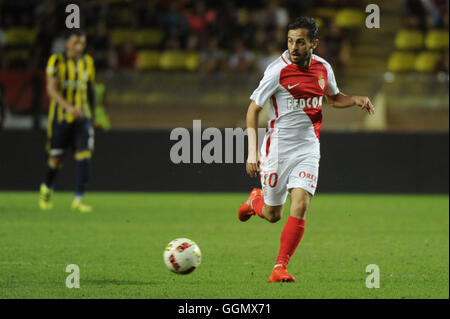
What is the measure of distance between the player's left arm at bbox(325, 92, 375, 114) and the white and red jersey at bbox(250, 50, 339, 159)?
21cm

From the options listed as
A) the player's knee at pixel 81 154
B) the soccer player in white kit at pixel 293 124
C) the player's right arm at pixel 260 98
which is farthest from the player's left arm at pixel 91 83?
the player's right arm at pixel 260 98

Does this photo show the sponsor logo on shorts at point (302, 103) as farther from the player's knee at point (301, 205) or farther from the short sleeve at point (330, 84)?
the player's knee at point (301, 205)

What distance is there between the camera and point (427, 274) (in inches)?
257

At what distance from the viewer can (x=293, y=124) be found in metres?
6.23

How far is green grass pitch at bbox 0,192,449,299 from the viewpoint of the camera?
19.1ft

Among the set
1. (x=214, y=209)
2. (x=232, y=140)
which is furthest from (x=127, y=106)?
(x=214, y=209)

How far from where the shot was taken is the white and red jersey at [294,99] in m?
6.11

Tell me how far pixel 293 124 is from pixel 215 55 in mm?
9597

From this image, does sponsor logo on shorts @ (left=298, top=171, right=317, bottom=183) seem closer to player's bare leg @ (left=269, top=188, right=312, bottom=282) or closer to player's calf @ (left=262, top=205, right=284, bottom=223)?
player's bare leg @ (left=269, top=188, right=312, bottom=282)

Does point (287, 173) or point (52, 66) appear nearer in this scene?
point (287, 173)

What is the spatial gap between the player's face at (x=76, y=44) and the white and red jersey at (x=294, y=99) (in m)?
4.52

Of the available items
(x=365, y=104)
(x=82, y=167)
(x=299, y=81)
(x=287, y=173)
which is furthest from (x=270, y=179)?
(x=82, y=167)

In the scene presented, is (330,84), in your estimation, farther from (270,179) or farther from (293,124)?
(270,179)

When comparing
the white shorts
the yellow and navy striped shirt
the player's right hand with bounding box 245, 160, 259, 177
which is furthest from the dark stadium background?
the player's right hand with bounding box 245, 160, 259, 177
